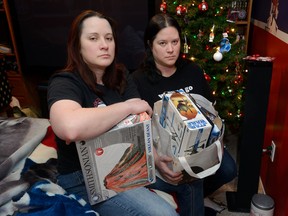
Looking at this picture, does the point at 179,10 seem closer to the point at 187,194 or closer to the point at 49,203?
the point at 187,194

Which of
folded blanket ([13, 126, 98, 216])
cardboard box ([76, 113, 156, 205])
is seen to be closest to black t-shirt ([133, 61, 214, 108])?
cardboard box ([76, 113, 156, 205])

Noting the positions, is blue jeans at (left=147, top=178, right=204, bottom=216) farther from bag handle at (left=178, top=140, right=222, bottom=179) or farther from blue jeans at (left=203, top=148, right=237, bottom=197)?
blue jeans at (left=203, top=148, right=237, bottom=197)

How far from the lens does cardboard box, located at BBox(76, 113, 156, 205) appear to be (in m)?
1.03

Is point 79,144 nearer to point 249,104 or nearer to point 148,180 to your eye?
point 148,180

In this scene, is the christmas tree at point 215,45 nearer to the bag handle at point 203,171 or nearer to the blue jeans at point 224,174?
the blue jeans at point 224,174

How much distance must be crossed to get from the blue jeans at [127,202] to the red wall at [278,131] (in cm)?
80

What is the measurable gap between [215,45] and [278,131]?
34.4 inches

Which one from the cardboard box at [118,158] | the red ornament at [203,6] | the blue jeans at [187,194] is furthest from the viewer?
the red ornament at [203,6]

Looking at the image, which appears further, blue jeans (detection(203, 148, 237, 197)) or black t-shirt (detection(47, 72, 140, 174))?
blue jeans (detection(203, 148, 237, 197))

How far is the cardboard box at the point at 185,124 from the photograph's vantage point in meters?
1.06

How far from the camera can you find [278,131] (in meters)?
1.78

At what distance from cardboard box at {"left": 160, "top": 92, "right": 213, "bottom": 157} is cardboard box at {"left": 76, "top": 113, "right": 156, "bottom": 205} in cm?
11

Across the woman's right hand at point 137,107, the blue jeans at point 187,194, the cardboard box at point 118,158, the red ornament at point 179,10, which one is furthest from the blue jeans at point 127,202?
the red ornament at point 179,10

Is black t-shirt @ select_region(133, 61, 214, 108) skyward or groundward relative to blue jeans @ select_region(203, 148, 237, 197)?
skyward
